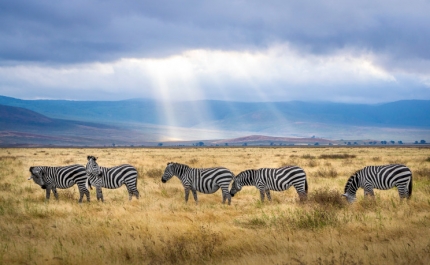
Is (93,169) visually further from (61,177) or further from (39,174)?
(39,174)

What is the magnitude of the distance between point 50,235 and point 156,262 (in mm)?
4080

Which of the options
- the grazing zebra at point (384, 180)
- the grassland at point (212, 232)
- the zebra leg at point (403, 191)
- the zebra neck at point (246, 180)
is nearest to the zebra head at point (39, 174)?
the grassland at point (212, 232)

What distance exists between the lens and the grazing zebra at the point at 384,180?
53.4 ft

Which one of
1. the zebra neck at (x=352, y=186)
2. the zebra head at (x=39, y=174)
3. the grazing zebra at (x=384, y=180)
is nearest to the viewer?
the grazing zebra at (x=384, y=180)

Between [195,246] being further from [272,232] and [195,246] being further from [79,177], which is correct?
[79,177]

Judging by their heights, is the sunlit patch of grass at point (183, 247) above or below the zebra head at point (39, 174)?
below

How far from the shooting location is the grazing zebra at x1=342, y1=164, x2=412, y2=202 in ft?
53.4

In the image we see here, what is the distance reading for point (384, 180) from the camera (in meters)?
16.4

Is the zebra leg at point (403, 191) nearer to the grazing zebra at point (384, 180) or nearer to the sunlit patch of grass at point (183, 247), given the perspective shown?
the grazing zebra at point (384, 180)

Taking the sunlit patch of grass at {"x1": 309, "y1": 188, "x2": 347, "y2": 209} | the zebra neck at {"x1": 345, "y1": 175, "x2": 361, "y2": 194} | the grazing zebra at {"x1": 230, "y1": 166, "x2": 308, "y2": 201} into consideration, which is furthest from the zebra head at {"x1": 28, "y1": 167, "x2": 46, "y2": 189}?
the zebra neck at {"x1": 345, "y1": 175, "x2": 361, "y2": 194}

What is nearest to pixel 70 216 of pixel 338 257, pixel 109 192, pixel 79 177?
pixel 79 177

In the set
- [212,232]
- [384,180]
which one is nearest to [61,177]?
[212,232]

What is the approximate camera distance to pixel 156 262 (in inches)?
367

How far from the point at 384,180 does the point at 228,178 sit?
18.6 ft
